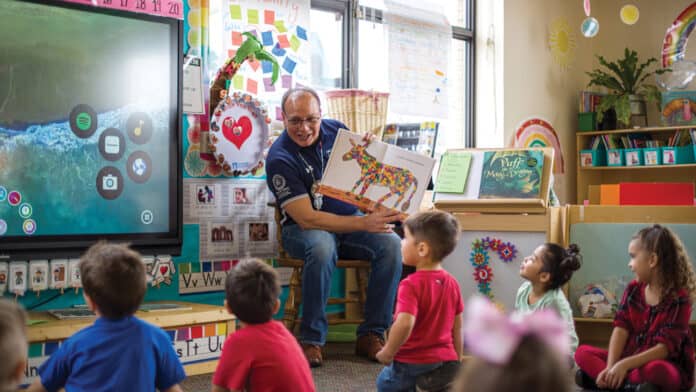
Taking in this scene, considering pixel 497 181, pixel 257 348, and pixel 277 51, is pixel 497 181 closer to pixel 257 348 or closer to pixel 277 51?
pixel 277 51

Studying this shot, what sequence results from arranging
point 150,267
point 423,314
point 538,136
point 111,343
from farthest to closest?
point 538,136
point 150,267
point 423,314
point 111,343

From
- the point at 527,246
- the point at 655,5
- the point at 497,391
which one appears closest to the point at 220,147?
the point at 527,246

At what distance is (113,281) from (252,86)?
2.18 metres

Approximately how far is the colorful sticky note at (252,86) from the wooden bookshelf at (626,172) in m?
2.78

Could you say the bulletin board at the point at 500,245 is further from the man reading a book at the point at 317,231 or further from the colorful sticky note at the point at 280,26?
the colorful sticky note at the point at 280,26

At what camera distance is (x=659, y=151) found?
5.17m

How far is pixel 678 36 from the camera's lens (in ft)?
17.9

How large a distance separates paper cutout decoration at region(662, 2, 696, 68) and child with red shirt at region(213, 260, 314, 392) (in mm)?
A: 4609

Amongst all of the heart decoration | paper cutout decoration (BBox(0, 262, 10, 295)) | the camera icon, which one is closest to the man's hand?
the heart decoration

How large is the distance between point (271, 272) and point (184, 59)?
1.84m

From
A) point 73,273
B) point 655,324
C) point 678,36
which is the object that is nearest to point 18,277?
point 73,273

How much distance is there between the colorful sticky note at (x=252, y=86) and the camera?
3627 mm

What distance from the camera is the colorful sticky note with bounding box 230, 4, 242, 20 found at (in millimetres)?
3568

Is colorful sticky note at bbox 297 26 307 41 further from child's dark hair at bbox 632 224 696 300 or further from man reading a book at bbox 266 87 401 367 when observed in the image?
child's dark hair at bbox 632 224 696 300
